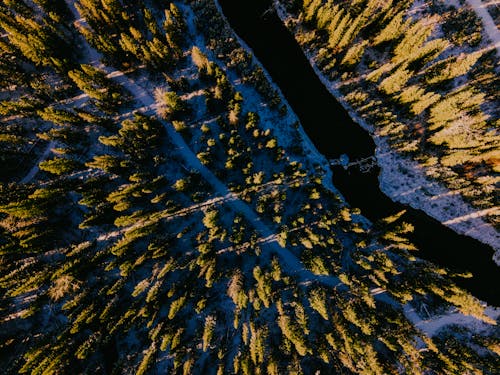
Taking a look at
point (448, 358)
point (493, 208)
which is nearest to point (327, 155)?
point (493, 208)

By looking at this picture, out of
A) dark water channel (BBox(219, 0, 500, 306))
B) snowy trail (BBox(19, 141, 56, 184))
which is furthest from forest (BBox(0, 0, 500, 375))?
dark water channel (BBox(219, 0, 500, 306))

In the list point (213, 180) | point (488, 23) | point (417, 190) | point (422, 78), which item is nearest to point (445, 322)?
point (417, 190)

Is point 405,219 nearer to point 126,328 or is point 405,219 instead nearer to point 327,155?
point 327,155

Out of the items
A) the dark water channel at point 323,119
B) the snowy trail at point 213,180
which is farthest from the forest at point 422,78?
the snowy trail at point 213,180

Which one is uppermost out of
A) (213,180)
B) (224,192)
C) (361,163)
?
(213,180)

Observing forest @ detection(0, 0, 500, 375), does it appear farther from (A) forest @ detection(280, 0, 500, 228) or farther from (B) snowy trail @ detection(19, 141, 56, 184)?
(A) forest @ detection(280, 0, 500, 228)

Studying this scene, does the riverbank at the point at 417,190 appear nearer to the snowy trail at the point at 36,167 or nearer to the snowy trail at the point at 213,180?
the snowy trail at the point at 213,180

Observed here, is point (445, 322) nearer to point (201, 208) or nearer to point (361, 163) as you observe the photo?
point (361, 163)
